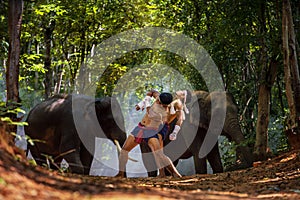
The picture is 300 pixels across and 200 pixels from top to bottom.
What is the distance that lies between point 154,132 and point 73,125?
14.7ft

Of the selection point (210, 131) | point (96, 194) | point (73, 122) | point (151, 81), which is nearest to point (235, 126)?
point (210, 131)

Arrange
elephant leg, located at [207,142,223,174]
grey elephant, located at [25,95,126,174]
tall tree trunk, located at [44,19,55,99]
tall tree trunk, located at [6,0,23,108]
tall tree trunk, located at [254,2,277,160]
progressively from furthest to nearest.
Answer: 1. tall tree trunk, located at [44,19,55,99]
2. elephant leg, located at [207,142,223,174]
3. grey elephant, located at [25,95,126,174]
4. tall tree trunk, located at [254,2,277,160]
5. tall tree trunk, located at [6,0,23,108]

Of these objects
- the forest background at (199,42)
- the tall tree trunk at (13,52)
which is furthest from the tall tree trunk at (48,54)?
the tall tree trunk at (13,52)

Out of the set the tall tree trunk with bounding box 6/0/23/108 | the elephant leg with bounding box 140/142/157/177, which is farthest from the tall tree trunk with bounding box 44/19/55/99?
the tall tree trunk with bounding box 6/0/23/108

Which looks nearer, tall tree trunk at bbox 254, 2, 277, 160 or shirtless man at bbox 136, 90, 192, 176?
shirtless man at bbox 136, 90, 192, 176

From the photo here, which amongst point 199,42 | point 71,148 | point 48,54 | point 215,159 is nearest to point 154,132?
point 71,148

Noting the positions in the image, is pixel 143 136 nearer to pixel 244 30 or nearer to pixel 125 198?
pixel 244 30

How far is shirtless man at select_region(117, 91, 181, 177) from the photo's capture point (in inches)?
447

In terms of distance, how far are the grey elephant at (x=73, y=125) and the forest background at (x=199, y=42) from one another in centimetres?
241

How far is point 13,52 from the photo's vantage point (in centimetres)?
998

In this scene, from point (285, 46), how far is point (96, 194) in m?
7.81

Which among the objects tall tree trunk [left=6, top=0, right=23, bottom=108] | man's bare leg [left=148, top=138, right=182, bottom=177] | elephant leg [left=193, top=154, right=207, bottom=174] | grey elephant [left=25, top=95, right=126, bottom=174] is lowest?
elephant leg [left=193, top=154, right=207, bottom=174]

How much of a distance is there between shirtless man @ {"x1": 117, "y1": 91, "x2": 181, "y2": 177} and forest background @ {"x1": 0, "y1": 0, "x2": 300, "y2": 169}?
2.44 meters

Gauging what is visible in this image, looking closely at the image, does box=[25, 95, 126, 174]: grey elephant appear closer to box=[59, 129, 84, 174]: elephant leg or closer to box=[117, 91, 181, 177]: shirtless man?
box=[59, 129, 84, 174]: elephant leg
